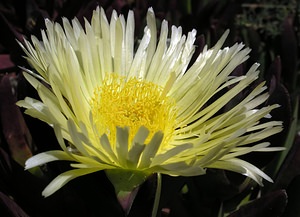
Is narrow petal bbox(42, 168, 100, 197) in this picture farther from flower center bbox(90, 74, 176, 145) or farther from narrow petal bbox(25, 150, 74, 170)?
flower center bbox(90, 74, 176, 145)

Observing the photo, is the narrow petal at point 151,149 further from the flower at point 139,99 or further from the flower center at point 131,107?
the flower center at point 131,107

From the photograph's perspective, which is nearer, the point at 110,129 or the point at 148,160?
the point at 148,160

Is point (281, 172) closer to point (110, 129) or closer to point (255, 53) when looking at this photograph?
point (110, 129)

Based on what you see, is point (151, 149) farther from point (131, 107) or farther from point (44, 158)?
point (131, 107)


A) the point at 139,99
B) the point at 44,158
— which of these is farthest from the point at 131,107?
the point at 44,158

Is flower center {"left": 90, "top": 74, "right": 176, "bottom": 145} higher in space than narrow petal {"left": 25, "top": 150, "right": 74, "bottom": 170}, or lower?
lower

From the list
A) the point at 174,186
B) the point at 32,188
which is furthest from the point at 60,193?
the point at 174,186

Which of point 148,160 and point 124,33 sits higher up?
point 124,33

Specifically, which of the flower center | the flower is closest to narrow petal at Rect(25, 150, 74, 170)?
the flower
